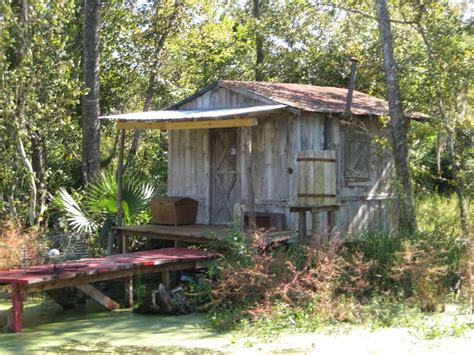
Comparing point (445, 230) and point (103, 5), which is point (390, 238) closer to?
point (445, 230)

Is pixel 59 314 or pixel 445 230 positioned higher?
pixel 445 230

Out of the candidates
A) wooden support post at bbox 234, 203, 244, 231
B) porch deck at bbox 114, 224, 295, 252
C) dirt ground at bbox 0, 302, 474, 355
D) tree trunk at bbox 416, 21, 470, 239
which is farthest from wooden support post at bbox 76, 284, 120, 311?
tree trunk at bbox 416, 21, 470, 239

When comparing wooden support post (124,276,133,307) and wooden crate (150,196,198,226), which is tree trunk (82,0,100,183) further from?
wooden support post (124,276,133,307)

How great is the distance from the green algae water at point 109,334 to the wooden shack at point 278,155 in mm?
2749

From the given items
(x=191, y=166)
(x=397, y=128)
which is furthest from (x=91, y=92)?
(x=397, y=128)

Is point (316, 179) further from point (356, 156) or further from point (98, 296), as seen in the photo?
point (98, 296)

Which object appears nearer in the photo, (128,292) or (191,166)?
(128,292)

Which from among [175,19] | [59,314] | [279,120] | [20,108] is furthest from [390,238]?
[175,19]

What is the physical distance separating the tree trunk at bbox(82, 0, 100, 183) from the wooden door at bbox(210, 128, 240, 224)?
3733 millimetres

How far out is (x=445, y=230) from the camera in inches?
495

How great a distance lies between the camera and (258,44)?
84.1ft

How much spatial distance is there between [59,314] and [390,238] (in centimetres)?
569

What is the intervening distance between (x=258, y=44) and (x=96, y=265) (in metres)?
16.0

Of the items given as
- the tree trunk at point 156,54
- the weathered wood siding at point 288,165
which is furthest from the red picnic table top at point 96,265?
the tree trunk at point 156,54
